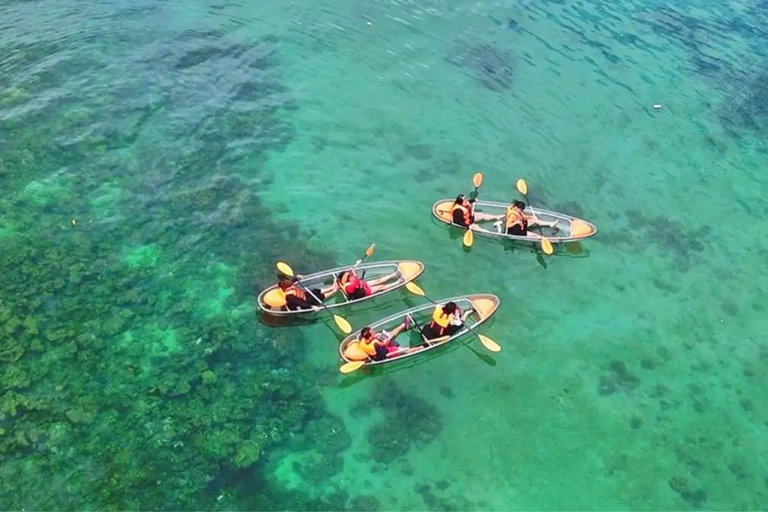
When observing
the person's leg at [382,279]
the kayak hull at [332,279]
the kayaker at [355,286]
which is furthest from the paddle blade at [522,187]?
the kayaker at [355,286]

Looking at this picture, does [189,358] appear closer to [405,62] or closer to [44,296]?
[44,296]

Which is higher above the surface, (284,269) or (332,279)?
(284,269)

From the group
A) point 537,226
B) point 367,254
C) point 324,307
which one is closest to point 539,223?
point 537,226

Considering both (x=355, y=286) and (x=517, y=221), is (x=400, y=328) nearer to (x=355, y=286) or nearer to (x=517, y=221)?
(x=355, y=286)

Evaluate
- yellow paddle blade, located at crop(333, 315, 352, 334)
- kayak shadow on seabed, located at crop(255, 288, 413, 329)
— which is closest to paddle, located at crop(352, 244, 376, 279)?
kayak shadow on seabed, located at crop(255, 288, 413, 329)

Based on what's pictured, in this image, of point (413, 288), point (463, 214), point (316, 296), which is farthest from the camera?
point (463, 214)

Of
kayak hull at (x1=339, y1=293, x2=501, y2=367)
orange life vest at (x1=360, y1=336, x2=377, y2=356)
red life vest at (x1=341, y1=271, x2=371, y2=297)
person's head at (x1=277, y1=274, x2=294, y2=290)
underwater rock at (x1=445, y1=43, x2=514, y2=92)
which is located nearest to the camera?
orange life vest at (x1=360, y1=336, x2=377, y2=356)

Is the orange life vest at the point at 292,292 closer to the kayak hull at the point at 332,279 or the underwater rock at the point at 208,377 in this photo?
the kayak hull at the point at 332,279

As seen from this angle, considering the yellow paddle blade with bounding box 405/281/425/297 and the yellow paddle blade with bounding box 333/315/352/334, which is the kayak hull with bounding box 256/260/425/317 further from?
the yellow paddle blade with bounding box 333/315/352/334
